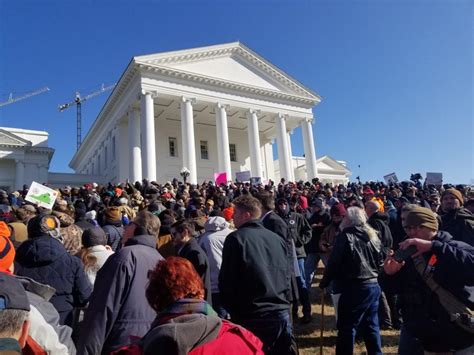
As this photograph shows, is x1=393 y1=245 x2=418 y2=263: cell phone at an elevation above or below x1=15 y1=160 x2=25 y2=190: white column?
below

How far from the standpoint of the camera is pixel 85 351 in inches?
90.4

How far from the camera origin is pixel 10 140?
33.4m

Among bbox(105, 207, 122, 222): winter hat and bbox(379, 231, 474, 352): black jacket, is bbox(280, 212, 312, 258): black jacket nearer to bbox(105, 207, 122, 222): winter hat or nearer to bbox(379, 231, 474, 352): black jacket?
bbox(105, 207, 122, 222): winter hat

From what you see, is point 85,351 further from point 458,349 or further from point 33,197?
point 33,197

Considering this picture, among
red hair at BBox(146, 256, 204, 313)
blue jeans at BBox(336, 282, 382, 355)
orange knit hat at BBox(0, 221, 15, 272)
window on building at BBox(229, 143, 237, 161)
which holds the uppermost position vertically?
window on building at BBox(229, 143, 237, 161)

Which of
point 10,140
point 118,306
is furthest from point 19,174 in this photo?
point 118,306

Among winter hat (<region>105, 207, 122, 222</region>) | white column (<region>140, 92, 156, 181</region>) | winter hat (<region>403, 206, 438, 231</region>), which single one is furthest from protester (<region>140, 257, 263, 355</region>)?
white column (<region>140, 92, 156, 181</region>)

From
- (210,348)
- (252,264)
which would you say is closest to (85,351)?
(210,348)

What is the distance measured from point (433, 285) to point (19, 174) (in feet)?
123

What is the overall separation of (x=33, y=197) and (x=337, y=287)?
327 inches

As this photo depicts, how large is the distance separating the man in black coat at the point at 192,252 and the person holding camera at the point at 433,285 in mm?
1793

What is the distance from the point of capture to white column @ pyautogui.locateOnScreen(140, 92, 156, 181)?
84.7 ft

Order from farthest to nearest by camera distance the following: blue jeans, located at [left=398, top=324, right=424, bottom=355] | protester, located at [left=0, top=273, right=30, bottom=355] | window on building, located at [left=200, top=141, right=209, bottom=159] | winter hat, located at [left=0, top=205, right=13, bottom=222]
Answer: window on building, located at [left=200, top=141, right=209, bottom=159]
winter hat, located at [left=0, top=205, right=13, bottom=222]
blue jeans, located at [left=398, top=324, right=424, bottom=355]
protester, located at [left=0, top=273, right=30, bottom=355]

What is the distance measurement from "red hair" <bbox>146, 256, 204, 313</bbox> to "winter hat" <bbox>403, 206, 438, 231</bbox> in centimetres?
174
